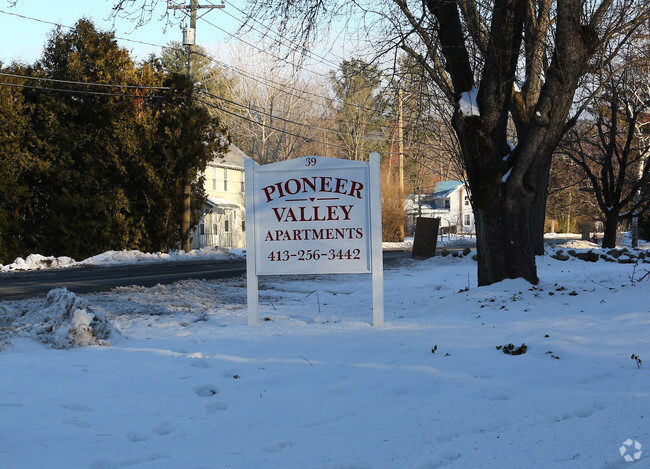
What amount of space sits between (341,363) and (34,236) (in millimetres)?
24103

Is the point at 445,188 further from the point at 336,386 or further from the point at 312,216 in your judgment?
the point at 336,386

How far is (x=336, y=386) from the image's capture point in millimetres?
5414

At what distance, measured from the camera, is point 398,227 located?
48.1 metres

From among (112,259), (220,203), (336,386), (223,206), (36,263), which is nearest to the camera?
(336,386)

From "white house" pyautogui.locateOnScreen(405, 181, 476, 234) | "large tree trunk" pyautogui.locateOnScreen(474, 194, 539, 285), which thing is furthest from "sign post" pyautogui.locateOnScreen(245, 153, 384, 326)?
"white house" pyautogui.locateOnScreen(405, 181, 476, 234)

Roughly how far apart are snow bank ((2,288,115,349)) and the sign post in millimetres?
1969

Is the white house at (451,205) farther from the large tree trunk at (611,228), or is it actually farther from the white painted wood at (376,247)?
the white painted wood at (376,247)

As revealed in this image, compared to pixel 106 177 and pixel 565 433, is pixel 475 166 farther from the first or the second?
pixel 106 177

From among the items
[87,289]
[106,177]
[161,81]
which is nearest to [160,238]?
[106,177]

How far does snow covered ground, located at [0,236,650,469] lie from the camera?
12.7 ft

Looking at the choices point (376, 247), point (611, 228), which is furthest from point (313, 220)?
point (611, 228)

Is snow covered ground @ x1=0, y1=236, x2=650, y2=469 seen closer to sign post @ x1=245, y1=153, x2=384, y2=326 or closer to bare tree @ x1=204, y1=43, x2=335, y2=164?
sign post @ x1=245, y1=153, x2=384, y2=326

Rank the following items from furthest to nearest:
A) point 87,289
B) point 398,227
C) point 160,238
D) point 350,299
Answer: point 398,227
point 160,238
point 87,289
point 350,299

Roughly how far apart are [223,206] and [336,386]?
38.1 metres
